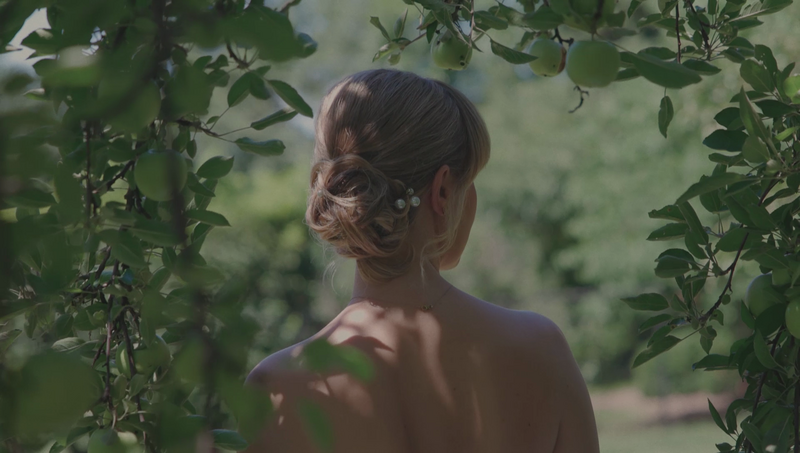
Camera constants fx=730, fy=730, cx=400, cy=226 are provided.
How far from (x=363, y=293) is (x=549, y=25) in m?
0.70

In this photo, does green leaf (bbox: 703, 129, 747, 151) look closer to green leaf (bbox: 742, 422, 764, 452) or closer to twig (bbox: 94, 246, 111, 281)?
green leaf (bbox: 742, 422, 764, 452)

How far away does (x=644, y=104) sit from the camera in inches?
325

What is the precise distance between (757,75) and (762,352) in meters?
0.35

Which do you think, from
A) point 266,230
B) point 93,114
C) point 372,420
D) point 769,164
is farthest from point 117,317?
point 266,230

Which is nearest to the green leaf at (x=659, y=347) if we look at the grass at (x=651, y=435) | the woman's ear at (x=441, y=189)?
the woman's ear at (x=441, y=189)

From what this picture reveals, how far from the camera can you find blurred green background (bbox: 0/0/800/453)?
613 cm

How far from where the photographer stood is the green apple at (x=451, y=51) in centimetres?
113

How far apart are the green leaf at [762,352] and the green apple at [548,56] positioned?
44cm

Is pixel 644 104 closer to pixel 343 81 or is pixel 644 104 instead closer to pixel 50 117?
pixel 343 81

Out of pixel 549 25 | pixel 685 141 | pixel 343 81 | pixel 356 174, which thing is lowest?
pixel 685 141

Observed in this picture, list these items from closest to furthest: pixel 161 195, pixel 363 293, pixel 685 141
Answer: pixel 161 195 → pixel 363 293 → pixel 685 141

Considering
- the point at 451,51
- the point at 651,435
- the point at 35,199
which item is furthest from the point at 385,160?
the point at 651,435

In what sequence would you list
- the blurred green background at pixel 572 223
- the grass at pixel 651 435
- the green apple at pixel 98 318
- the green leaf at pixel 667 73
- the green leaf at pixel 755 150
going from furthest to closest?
the grass at pixel 651 435 < the blurred green background at pixel 572 223 < the green apple at pixel 98 318 < the green leaf at pixel 755 150 < the green leaf at pixel 667 73

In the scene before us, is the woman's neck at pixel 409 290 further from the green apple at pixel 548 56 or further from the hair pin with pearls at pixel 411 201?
the green apple at pixel 548 56
